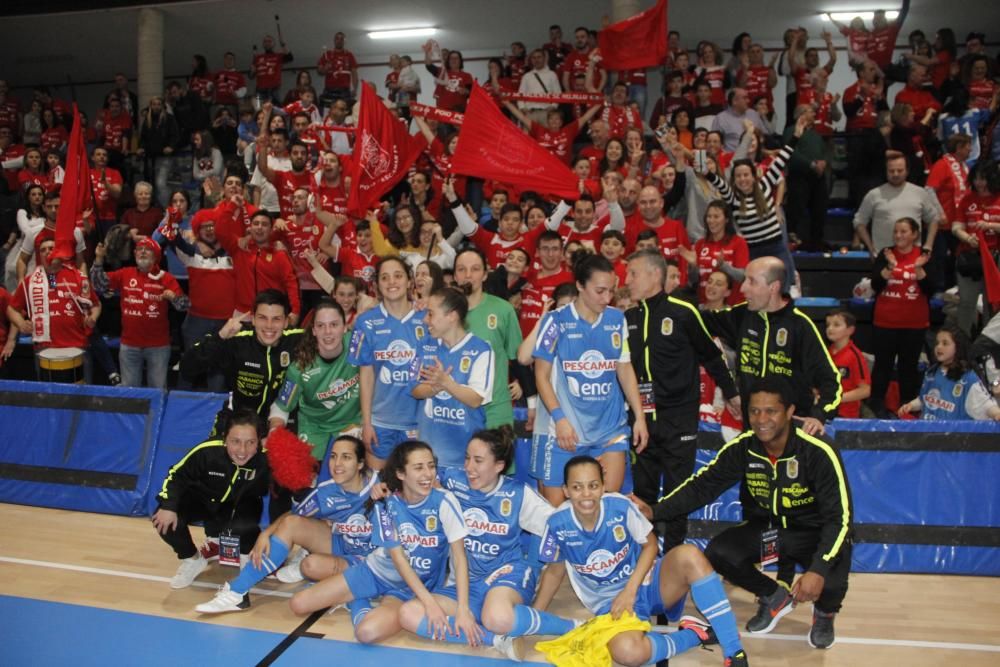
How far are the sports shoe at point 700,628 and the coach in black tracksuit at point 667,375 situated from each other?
79 cm

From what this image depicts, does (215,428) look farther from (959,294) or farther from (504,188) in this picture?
(959,294)

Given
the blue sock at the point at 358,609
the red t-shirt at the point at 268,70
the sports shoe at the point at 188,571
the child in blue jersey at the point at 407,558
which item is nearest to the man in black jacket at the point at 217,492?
the sports shoe at the point at 188,571

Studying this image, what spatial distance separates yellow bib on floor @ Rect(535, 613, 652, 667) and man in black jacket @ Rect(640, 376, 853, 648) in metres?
0.78

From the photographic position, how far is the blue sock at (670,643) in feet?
17.5

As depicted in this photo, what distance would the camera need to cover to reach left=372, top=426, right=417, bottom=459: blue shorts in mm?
6785

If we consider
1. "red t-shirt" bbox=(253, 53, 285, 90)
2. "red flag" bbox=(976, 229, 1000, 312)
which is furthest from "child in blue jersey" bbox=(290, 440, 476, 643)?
"red t-shirt" bbox=(253, 53, 285, 90)

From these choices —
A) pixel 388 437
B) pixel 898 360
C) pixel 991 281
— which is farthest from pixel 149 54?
pixel 991 281

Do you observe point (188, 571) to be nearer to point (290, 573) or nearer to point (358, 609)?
point (290, 573)

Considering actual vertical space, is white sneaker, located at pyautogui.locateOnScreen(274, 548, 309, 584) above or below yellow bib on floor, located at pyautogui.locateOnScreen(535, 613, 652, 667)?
below

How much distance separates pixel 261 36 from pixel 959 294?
597 inches

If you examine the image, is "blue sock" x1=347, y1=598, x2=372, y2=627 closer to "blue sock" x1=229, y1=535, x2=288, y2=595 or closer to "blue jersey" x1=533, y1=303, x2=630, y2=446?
"blue sock" x1=229, y1=535, x2=288, y2=595

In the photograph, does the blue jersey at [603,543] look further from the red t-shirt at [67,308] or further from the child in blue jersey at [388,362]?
the red t-shirt at [67,308]

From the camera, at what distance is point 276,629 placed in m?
5.96

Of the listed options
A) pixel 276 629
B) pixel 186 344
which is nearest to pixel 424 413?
pixel 276 629
